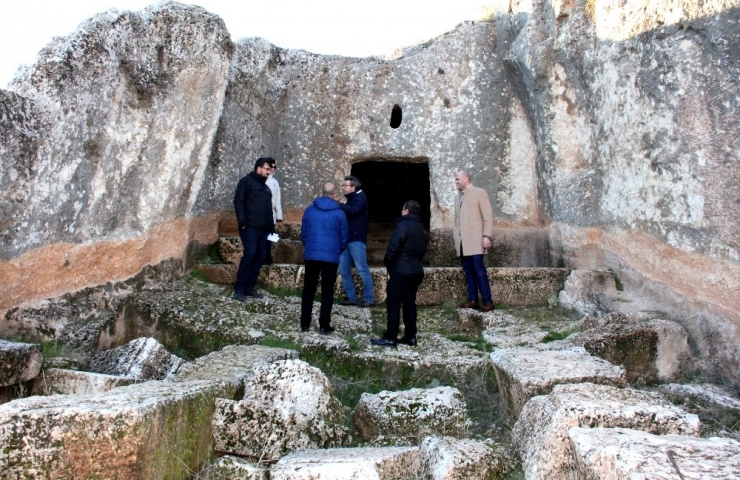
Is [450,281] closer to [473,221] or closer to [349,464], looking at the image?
[473,221]

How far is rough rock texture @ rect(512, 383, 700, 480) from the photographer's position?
3367mm

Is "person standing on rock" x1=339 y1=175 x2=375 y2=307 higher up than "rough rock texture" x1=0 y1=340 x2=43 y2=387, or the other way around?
"person standing on rock" x1=339 y1=175 x2=375 y2=307

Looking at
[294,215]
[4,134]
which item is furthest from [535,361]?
[294,215]

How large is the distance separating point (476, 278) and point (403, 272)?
148cm

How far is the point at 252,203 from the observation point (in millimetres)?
6582

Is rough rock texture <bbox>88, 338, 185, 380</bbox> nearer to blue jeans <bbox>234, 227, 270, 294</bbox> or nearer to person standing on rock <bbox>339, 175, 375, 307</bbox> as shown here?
blue jeans <bbox>234, 227, 270, 294</bbox>

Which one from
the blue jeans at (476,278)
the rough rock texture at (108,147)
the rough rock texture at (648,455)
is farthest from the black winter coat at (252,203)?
the rough rock texture at (648,455)

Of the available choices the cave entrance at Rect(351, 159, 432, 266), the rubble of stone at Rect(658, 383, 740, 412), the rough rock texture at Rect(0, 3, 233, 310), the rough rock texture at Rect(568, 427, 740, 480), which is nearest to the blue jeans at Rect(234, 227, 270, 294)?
the rough rock texture at Rect(0, 3, 233, 310)

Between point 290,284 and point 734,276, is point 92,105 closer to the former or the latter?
point 290,284

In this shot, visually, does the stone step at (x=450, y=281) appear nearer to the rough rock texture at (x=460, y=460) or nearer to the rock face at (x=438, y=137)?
the rock face at (x=438, y=137)

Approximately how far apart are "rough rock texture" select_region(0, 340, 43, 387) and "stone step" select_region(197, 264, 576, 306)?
2.90m

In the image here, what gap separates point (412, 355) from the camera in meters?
5.38

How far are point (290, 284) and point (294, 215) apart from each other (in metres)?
1.77

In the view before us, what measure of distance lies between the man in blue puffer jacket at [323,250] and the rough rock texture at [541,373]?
1.67 meters
